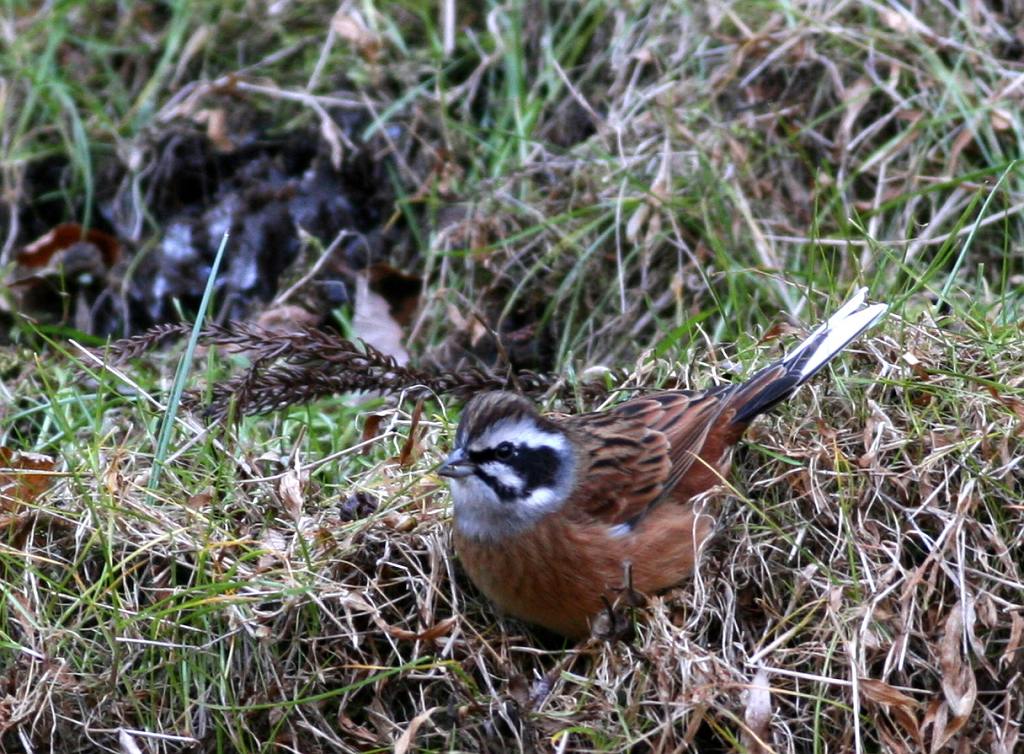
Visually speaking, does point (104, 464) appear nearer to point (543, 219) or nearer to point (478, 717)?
point (478, 717)

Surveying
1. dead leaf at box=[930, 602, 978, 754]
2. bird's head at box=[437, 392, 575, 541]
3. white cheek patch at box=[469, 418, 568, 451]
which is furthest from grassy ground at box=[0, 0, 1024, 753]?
white cheek patch at box=[469, 418, 568, 451]

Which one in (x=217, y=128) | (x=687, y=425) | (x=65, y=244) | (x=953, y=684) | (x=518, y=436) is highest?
(x=518, y=436)

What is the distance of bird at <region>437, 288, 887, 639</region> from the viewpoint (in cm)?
449

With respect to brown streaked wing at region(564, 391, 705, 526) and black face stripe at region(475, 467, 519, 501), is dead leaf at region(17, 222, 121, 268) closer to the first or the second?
brown streaked wing at region(564, 391, 705, 526)

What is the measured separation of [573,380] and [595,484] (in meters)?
0.73

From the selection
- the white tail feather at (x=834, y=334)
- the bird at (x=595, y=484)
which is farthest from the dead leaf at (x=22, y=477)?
the white tail feather at (x=834, y=334)

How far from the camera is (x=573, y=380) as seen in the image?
5422mm

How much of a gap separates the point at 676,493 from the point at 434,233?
257 centimetres

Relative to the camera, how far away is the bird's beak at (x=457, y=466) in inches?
177

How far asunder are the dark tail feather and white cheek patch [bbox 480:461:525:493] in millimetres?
781

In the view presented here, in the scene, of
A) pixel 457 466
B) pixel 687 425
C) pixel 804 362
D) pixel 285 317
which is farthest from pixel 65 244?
pixel 804 362

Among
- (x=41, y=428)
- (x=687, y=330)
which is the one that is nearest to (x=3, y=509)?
(x=41, y=428)

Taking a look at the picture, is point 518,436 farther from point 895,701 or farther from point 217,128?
point 217,128

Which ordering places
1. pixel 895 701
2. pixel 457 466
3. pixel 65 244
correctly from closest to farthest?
pixel 895 701 → pixel 457 466 → pixel 65 244
